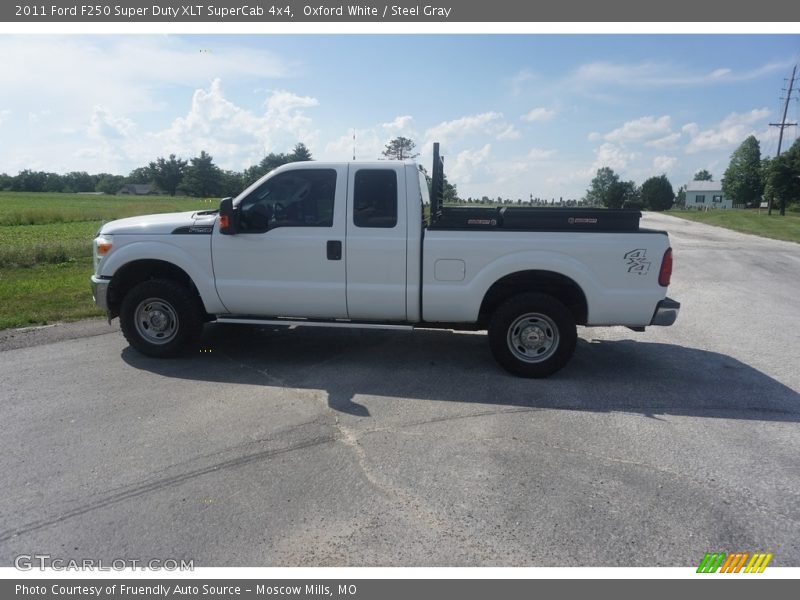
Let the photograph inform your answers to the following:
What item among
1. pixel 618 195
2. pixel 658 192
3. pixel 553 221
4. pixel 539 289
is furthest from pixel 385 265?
pixel 658 192

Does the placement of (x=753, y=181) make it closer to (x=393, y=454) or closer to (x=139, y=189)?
(x=393, y=454)

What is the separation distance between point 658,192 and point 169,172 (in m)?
77.4

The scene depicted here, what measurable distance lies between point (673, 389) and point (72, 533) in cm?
512

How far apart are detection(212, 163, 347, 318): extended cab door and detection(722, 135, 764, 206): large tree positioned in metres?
69.1

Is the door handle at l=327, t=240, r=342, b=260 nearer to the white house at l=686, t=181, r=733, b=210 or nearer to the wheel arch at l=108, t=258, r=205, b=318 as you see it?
the wheel arch at l=108, t=258, r=205, b=318

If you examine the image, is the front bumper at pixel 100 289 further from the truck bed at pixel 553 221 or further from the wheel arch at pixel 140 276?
the truck bed at pixel 553 221

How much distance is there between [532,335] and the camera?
566 centimetres

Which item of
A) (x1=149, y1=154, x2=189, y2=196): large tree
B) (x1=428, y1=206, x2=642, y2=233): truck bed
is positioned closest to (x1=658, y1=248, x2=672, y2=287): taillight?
(x1=428, y1=206, x2=642, y2=233): truck bed

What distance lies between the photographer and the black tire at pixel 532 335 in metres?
5.51

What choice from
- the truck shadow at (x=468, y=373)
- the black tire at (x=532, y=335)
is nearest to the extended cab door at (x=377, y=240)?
the truck shadow at (x=468, y=373)

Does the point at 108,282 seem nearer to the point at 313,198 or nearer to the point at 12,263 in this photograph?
the point at 313,198

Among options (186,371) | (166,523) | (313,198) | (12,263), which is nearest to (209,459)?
(166,523)

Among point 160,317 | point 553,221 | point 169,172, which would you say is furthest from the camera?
point 169,172

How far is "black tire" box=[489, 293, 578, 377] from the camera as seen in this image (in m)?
5.51
